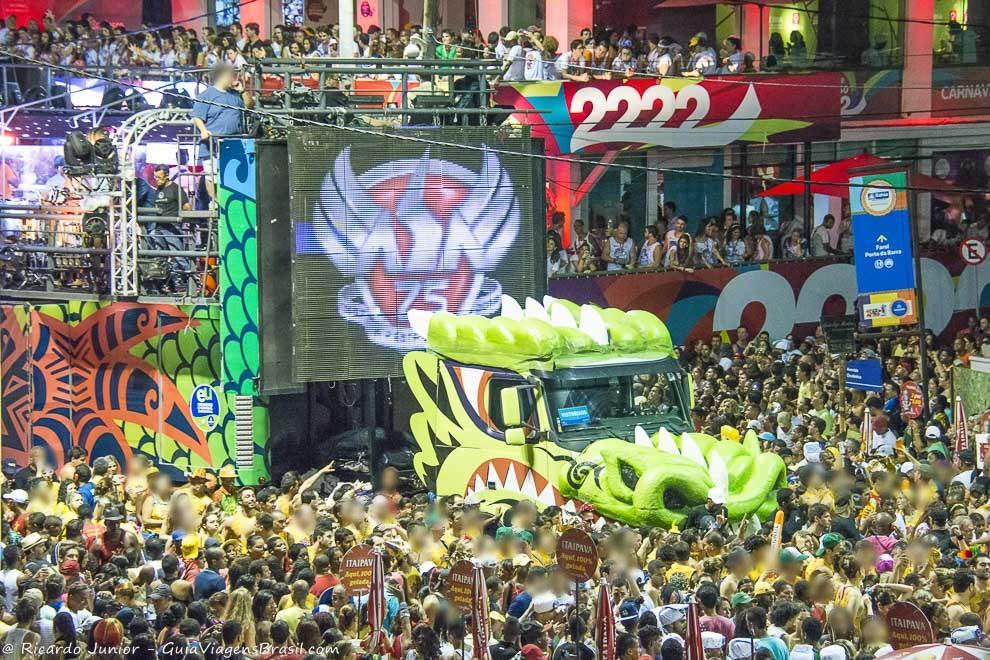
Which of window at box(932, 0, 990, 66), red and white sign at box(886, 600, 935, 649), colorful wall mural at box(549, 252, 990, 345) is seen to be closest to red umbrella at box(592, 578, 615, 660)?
red and white sign at box(886, 600, 935, 649)

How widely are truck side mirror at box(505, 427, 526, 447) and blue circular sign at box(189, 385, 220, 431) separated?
5180 millimetres

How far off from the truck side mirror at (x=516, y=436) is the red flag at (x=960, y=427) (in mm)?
5759

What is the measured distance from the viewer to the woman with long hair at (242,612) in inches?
482

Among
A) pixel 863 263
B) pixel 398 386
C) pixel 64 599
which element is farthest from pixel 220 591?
pixel 863 263

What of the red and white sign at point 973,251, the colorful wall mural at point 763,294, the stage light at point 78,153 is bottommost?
the colorful wall mural at point 763,294

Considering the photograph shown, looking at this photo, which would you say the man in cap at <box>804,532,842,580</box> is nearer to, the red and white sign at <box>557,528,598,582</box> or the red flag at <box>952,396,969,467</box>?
the red and white sign at <box>557,528,598,582</box>

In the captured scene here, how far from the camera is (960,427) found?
20.9 meters

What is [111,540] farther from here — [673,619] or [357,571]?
[673,619]

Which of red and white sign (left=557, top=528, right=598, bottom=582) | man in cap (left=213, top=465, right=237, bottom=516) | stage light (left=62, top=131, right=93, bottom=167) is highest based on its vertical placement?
stage light (left=62, top=131, right=93, bottom=167)

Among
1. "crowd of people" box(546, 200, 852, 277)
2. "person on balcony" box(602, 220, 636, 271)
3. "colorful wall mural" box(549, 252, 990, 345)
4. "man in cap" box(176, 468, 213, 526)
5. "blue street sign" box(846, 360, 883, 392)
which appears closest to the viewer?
"man in cap" box(176, 468, 213, 526)

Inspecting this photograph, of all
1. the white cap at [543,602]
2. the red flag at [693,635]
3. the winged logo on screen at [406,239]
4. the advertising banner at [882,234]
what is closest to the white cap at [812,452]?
the advertising banner at [882,234]

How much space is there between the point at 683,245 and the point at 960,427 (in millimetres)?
7915

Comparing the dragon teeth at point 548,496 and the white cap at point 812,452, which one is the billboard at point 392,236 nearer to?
the dragon teeth at point 548,496

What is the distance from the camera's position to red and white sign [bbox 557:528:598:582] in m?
11.6
